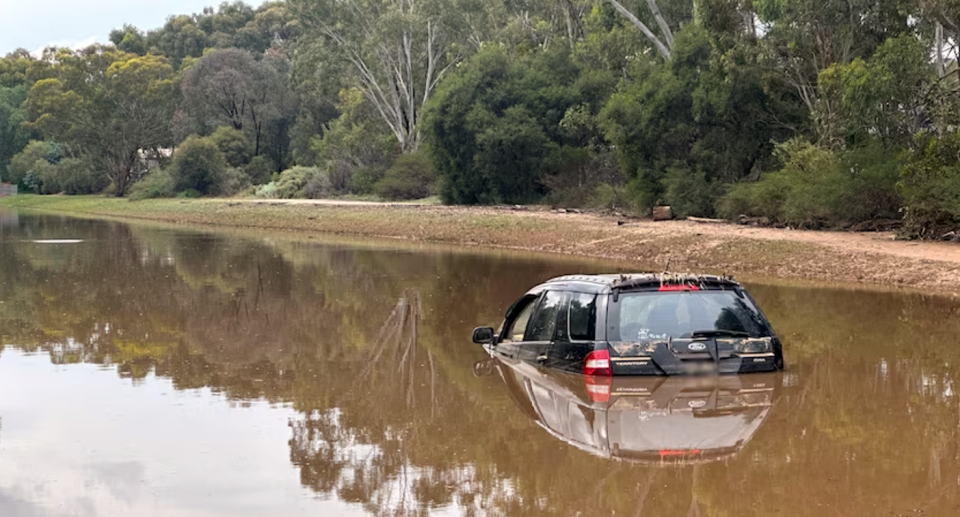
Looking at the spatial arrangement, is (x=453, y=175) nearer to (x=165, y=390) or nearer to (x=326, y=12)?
(x=326, y=12)

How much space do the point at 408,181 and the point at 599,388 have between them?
5273cm

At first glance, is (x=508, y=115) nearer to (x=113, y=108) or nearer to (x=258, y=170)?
(x=258, y=170)

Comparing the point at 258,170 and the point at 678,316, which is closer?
the point at 678,316

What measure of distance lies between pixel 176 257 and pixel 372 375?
22930mm

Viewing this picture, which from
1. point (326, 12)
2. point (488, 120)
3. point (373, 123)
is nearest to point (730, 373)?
point (488, 120)

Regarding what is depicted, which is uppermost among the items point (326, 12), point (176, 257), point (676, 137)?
point (326, 12)

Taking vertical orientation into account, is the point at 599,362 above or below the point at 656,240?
above

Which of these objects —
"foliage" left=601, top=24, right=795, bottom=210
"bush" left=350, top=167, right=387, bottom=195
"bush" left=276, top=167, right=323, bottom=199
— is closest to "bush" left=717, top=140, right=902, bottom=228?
"foliage" left=601, top=24, right=795, bottom=210

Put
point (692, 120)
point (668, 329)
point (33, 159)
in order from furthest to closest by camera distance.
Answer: point (33, 159) → point (692, 120) → point (668, 329)

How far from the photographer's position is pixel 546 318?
11594 millimetres

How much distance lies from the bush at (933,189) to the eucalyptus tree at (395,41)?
39.1 metres

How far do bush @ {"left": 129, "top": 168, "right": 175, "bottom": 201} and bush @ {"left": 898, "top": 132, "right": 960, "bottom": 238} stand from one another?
204ft

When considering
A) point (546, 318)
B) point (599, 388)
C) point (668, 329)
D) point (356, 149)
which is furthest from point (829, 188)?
point (356, 149)

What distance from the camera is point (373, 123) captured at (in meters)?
74.9
